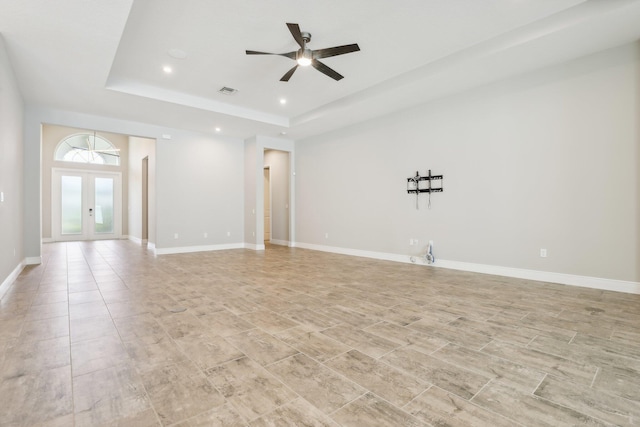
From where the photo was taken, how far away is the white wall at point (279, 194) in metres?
9.14

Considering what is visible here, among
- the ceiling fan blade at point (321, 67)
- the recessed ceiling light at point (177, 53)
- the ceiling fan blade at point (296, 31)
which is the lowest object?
the ceiling fan blade at point (321, 67)

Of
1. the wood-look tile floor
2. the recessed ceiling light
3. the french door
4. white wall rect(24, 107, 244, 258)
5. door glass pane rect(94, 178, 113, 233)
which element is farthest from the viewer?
door glass pane rect(94, 178, 113, 233)

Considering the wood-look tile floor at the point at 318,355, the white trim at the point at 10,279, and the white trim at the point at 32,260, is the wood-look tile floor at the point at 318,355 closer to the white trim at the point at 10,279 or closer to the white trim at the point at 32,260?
the white trim at the point at 10,279

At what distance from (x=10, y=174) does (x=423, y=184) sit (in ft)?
20.9

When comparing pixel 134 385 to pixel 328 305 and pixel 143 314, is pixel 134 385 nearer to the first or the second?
pixel 143 314

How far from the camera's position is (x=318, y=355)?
2.09 meters

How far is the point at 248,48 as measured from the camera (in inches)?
158

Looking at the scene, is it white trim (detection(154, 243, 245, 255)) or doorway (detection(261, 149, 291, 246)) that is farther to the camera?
doorway (detection(261, 149, 291, 246))

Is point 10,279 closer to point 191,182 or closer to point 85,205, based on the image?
point 191,182

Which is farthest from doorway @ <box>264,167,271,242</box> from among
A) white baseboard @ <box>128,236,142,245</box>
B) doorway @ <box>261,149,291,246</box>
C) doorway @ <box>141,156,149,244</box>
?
white baseboard @ <box>128,236,142,245</box>

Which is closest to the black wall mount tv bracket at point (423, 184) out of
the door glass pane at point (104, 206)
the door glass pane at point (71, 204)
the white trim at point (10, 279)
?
the white trim at point (10, 279)

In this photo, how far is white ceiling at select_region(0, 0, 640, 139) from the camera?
3.18m

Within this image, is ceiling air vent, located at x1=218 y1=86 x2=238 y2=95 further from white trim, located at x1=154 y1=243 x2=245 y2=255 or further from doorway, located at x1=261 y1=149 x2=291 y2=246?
white trim, located at x1=154 y1=243 x2=245 y2=255

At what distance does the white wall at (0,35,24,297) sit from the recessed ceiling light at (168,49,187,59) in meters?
1.69
